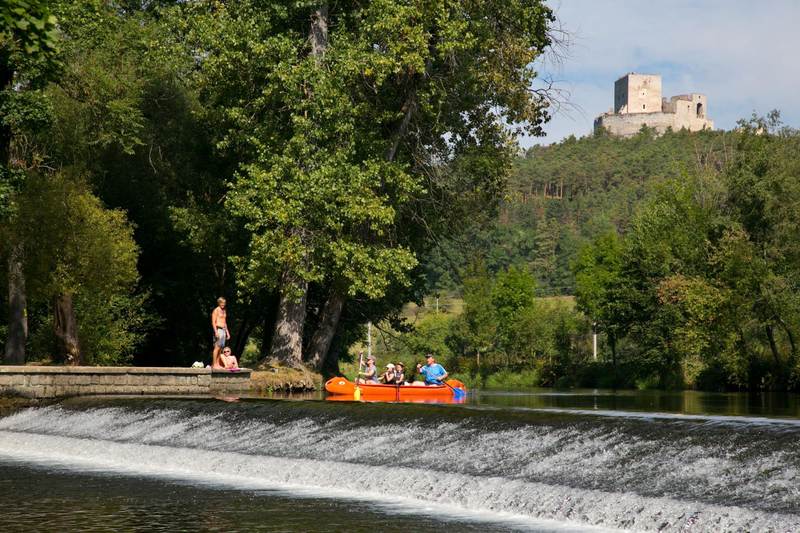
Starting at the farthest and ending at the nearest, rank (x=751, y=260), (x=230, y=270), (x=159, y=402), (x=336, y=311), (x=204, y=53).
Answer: (x=751, y=260) < (x=230, y=270) < (x=336, y=311) < (x=204, y=53) < (x=159, y=402)

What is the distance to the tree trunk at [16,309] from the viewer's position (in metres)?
36.2

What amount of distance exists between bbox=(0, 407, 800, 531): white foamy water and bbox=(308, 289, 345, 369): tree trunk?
14.2 m

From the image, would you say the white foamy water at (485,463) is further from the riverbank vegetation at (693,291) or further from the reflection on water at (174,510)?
the riverbank vegetation at (693,291)

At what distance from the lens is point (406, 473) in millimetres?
18062

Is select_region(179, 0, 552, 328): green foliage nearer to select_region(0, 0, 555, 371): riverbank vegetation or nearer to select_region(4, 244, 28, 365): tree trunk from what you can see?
select_region(0, 0, 555, 371): riverbank vegetation

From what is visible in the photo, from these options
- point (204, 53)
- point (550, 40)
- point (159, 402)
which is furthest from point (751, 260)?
point (159, 402)

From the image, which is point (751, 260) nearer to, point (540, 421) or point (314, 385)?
point (314, 385)

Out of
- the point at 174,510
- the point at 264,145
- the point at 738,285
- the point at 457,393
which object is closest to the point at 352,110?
the point at 264,145

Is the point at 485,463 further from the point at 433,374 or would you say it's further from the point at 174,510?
the point at 433,374

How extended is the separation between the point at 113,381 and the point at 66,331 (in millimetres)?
7021

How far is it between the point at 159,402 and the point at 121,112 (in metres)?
16.4

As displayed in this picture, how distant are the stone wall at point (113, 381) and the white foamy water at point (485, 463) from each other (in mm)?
5283

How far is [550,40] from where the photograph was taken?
41.5 meters

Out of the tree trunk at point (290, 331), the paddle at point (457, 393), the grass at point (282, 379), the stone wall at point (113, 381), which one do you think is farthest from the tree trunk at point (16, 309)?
the paddle at point (457, 393)
